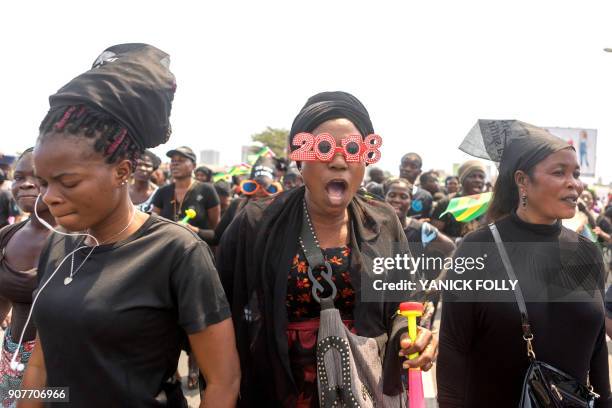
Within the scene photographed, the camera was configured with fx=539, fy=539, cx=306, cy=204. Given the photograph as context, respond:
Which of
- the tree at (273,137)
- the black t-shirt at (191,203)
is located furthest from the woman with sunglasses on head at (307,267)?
the tree at (273,137)

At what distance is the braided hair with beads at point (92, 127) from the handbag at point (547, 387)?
1.77m

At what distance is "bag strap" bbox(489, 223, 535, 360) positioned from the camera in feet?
7.47

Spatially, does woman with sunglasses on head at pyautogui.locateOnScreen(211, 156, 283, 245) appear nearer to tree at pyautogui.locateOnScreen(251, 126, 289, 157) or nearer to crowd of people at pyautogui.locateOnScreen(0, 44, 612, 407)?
crowd of people at pyautogui.locateOnScreen(0, 44, 612, 407)

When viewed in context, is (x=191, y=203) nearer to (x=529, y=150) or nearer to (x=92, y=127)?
(x=529, y=150)

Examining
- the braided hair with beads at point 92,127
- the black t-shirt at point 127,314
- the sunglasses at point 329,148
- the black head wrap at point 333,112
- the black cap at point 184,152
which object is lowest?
the black t-shirt at point 127,314

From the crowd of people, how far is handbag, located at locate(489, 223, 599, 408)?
66mm

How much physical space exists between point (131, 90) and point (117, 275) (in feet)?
1.96

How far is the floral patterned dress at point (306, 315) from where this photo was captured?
2.18 metres

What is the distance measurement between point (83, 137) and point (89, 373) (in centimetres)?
74

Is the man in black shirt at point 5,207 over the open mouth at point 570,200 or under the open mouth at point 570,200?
under

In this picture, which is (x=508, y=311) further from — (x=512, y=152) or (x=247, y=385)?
(x=247, y=385)

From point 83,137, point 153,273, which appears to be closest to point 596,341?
point 153,273

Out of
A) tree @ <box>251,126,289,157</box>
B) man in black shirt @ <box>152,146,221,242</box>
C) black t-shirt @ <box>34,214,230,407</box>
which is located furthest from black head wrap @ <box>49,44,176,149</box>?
tree @ <box>251,126,289,157</box>

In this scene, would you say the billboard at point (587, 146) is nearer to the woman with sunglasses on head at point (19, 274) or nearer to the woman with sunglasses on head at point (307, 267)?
the woman with sunglasses on head at point (307, 267)
